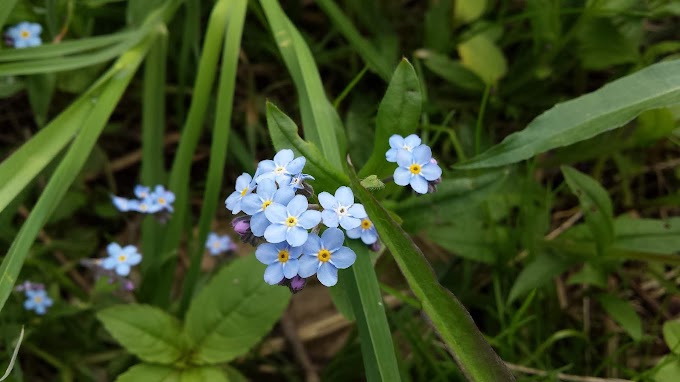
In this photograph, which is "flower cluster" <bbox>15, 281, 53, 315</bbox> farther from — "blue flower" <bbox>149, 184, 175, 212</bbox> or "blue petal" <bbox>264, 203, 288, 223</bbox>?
"blue petal" <bbox>264, 203, 288, 223</bbox>

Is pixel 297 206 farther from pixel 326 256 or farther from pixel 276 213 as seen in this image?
pixel 326 256

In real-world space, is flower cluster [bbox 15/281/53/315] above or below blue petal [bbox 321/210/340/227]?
above

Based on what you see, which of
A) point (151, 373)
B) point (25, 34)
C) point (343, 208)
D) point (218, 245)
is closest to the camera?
point (343, 208)

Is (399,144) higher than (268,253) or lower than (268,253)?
Result: higher

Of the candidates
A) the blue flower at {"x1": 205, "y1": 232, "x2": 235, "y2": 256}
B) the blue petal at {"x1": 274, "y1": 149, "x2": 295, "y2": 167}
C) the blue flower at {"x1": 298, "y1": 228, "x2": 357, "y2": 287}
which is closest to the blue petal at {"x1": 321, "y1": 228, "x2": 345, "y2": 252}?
the blue flower at {"x1": 298, "y1": 228, "x2": 357, "y2": 287}

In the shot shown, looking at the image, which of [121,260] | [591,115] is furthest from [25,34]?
[591,115]

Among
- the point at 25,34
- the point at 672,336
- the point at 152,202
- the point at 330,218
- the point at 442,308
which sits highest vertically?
the point at 25,34

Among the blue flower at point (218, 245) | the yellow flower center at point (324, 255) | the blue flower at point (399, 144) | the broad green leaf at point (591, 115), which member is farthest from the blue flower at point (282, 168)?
the blue flower at point (218, 245)

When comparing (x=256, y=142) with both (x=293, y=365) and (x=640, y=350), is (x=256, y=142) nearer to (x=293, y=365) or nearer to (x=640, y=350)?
(x=293, y=365)
